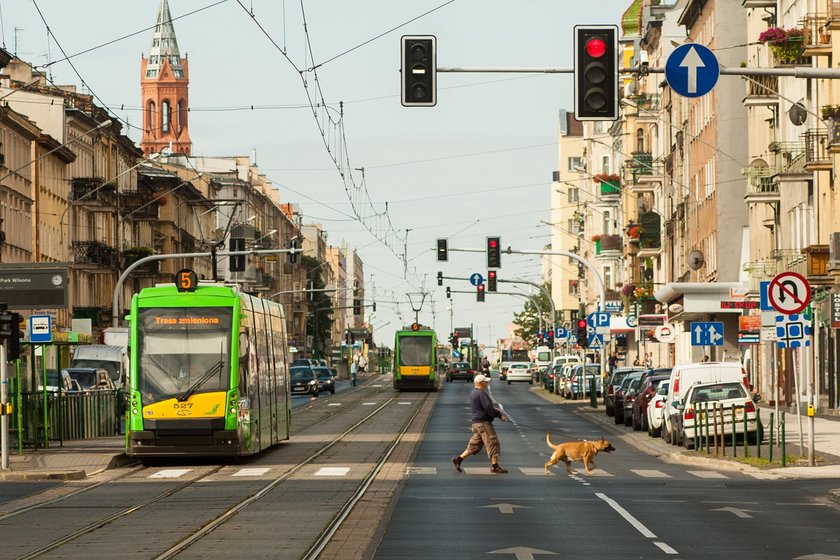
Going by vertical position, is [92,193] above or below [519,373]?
above

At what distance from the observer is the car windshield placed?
121ft

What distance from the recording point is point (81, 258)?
9212 cm

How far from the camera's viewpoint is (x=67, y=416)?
4103 centimetres

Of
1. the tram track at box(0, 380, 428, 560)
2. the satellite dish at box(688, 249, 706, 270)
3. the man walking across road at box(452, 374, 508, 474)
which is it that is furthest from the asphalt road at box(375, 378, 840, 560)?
the satellite dish at box(688, 249, 706, 270)

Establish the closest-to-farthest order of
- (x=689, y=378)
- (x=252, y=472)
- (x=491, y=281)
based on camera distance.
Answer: (x=252, y=472) < (x=689, y=378) < (x=491, y=281)

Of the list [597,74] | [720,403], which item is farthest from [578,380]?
[597,74]

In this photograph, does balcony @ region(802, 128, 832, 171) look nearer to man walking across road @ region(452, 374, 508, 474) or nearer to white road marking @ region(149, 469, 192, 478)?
man walking across road @ region(452, 374, 508, 474)

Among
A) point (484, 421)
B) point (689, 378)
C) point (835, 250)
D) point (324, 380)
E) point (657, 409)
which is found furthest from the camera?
point (324, 380)

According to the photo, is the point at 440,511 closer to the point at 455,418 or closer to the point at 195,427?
the point at 195,427

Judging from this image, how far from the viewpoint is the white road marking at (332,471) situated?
29656mm

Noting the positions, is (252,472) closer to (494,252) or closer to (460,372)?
(494,252)

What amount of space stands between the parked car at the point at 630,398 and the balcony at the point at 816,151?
7733 mm

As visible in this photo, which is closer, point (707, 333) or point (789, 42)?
point (707, 333)

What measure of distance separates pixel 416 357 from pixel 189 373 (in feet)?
199
